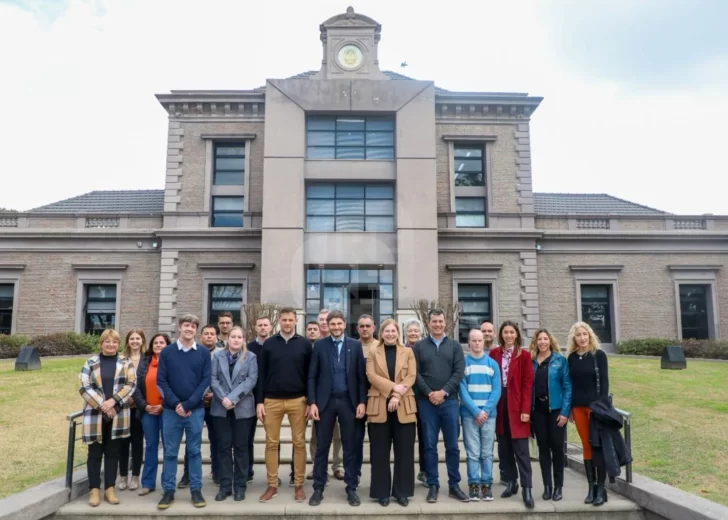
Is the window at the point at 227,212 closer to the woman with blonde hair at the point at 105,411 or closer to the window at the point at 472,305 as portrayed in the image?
the window at the point at 472,305

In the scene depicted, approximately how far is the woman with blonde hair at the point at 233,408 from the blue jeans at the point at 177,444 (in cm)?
24

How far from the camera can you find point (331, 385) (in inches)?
261

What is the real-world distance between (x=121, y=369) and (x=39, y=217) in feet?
67.0

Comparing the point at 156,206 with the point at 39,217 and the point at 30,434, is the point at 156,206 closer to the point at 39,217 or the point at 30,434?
the point at 39,217

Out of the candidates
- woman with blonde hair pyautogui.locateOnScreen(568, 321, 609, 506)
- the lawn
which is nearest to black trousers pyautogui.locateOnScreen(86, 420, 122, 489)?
the lawn

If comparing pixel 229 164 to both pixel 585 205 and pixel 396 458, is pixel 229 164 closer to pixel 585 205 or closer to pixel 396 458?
pixel 585 205

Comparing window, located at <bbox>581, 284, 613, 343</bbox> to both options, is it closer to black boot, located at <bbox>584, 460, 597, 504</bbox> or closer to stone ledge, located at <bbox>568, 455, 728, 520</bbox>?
stone ledge, located at <bbox>568, 455, 728, 520</bbox>

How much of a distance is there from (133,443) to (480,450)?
15.1 ft

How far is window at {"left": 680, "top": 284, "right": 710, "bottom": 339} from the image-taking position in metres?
23.5

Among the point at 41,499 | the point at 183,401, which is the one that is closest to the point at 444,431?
the point at 183,401

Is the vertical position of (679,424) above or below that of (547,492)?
above

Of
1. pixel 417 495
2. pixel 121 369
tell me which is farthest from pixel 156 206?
pixel 417 495

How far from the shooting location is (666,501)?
5.90 meters

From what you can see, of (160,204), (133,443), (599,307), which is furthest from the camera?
(160,204)
